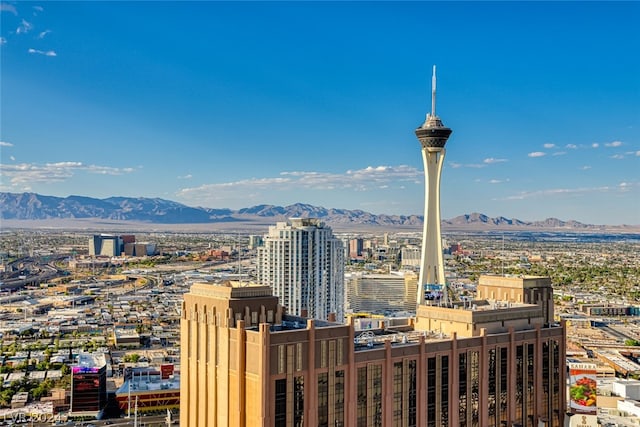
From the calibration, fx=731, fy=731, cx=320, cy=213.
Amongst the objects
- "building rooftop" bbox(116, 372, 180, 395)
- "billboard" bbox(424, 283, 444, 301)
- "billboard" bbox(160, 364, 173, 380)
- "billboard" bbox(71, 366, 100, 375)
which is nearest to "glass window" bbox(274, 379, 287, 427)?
"building rooftop" bbox(116, 372, 180, 395)

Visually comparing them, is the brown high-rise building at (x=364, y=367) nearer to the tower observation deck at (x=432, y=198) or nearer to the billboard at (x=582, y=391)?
the billboard at (x=582, y=391)

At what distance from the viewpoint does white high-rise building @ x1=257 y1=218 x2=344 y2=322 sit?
5910 inches

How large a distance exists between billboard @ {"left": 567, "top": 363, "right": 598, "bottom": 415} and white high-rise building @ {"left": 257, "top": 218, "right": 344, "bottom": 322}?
5051 centimetres

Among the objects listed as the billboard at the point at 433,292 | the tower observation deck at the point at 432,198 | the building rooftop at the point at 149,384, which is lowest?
the building rooftop at the point at 149,384

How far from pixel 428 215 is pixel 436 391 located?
93329 millimetres

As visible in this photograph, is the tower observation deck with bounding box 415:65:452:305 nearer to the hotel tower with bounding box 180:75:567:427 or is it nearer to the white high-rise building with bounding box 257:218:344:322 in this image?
the white high-rise building with bounding box 257:218:344:322

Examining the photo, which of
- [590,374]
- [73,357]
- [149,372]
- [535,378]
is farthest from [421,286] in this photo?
[535,378]

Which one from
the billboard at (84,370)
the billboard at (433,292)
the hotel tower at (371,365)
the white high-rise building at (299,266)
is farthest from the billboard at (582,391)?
the billboard at (84,370)

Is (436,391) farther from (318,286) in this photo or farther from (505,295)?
(318,286)

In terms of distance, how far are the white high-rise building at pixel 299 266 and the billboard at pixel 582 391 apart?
50512 mm

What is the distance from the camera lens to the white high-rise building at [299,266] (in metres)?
150

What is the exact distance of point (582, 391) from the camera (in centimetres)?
10688

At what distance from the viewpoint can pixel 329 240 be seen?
504 ft

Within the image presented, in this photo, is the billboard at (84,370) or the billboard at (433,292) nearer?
the billboard at (84,370)
